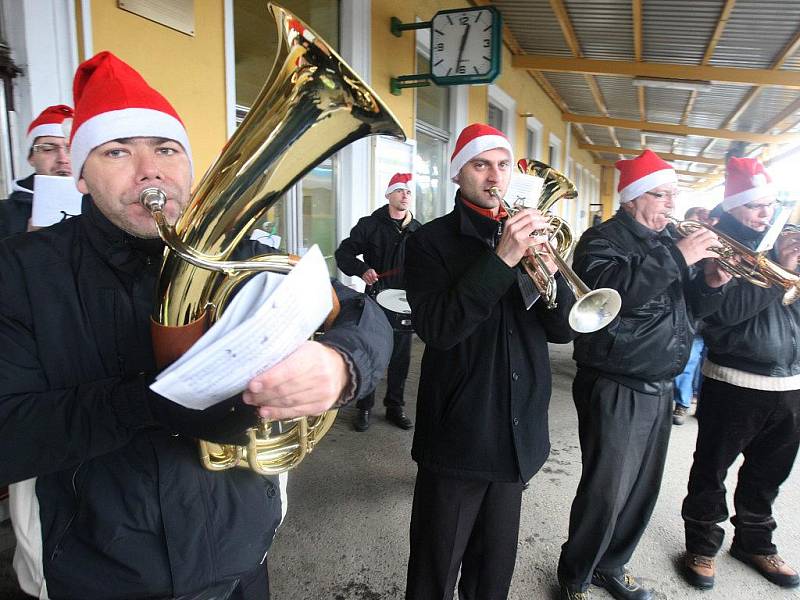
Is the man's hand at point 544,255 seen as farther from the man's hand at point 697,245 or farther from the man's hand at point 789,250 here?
the man's hand at point 789,250

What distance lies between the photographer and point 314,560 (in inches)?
95.6

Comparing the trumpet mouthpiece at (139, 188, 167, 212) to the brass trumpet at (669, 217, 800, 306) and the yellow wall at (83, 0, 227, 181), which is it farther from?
the yellow wall at (83, 0, 227, 181)

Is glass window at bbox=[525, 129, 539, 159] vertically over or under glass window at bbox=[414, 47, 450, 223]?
over

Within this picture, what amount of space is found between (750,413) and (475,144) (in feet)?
5.79

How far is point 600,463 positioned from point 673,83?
9.05m

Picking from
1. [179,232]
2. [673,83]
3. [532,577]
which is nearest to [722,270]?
[532,577]

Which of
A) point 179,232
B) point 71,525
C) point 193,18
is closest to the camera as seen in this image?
point 179,232

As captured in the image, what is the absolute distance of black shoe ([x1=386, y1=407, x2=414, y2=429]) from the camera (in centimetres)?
394

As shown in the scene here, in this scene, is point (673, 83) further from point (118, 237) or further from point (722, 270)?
point (118, 237)

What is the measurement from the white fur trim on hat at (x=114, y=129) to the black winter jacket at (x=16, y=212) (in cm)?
150

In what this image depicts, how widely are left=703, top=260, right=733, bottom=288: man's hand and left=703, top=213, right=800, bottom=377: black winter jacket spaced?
3.2 inches

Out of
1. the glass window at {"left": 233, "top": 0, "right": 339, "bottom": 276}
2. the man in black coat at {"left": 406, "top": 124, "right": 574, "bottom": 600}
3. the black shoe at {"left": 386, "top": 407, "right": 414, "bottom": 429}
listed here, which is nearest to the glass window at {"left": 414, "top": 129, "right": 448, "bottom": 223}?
the glass window at {"left": 233, "top": 0, "right": 339, "bottom": 276}

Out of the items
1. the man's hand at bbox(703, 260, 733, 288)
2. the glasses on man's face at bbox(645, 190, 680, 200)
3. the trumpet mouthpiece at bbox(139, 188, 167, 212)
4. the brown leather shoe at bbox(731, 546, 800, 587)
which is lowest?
the brown leather shoe at bbox(731, 546, 800, 587)

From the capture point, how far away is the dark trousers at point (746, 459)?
2.33 metres
